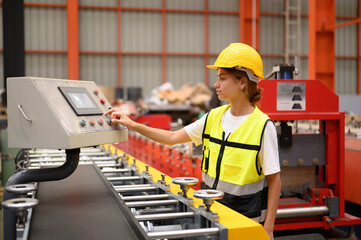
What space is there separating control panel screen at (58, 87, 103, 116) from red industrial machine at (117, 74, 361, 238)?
144cm

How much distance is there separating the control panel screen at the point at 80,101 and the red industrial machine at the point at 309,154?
1441mm

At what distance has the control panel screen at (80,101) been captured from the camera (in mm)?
1720

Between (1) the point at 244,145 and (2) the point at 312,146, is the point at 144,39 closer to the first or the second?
(2) the point at 312,146

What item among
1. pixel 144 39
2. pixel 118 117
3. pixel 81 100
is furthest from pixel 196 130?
pixel 144 39

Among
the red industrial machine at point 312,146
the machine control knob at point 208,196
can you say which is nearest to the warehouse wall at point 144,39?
the red industrial machine at point 312,146

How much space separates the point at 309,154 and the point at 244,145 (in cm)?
132

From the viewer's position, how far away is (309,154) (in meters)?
3.10

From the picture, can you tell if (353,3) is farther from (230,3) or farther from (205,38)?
(205,38)

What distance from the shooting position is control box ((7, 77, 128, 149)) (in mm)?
1544

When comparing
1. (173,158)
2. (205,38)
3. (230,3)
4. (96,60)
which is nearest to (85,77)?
(96,60)

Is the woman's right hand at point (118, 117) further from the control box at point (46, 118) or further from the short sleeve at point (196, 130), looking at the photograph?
Answer: the short sleeve at point (196, 130)

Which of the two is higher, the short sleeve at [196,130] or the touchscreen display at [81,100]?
the touchscreen display at [81,100]

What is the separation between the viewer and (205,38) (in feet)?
45.2

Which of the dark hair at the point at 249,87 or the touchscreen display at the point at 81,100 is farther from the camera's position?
the dark hair at the point at 249,87
